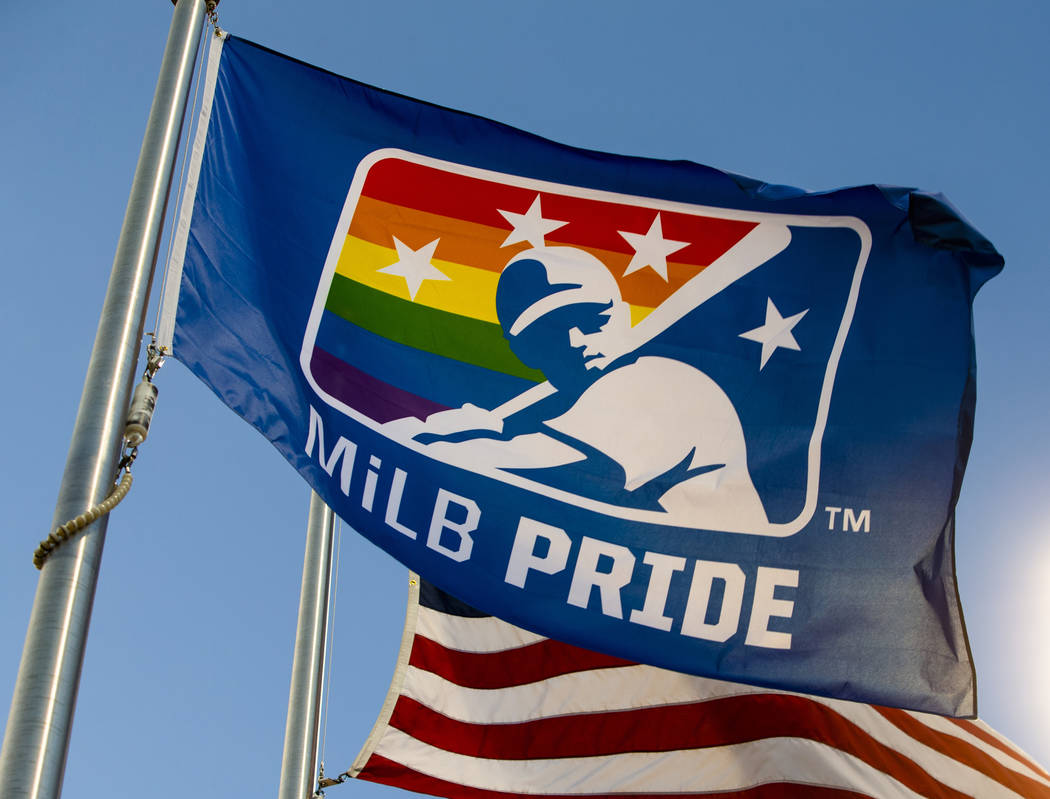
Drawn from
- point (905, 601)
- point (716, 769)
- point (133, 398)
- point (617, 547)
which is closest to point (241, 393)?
point (133, 398)

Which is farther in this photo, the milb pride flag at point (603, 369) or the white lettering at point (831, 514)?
the white lettering at point (831, 514)

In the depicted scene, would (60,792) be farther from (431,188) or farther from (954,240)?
(954,240)

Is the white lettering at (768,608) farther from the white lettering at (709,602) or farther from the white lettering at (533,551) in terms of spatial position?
the white lettering at (533,551)

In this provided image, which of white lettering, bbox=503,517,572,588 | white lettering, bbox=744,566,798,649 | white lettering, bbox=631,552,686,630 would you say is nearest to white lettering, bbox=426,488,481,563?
white lettering, bbox=503,517,572,588

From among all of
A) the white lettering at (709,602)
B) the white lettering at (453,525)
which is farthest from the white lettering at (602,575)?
the white lettering at (453,525)

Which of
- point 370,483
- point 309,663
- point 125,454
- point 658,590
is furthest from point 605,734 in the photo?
point 125,454

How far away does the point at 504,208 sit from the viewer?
552 centimetres

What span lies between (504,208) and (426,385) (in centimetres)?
106

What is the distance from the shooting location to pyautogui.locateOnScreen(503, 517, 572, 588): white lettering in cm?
459

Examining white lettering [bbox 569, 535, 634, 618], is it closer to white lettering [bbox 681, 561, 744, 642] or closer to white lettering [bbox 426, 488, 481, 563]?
white lettering [bbox 681, 561, 744, 642]

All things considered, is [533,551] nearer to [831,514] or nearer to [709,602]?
[709,602]

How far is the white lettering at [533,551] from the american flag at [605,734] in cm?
268

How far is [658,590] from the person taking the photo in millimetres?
4672

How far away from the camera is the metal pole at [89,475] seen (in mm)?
3170
